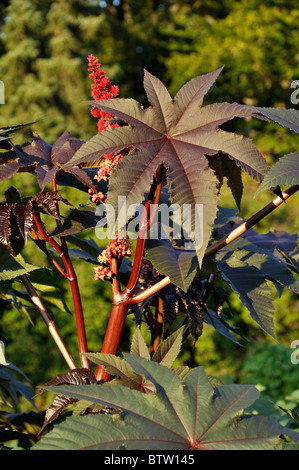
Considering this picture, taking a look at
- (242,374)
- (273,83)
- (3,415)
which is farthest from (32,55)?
(3,415)

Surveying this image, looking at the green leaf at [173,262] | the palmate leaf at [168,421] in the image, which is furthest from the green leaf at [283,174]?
the palmate leaf at [168,421]

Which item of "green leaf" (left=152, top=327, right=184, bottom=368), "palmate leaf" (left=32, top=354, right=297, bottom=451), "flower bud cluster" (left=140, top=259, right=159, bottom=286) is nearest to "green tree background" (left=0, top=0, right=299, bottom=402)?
"flower bud cluster" (left=140, top=259, right=159, bottom=286)

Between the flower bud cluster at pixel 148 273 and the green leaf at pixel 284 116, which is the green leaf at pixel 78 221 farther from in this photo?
the green leaf at pixel 284 116

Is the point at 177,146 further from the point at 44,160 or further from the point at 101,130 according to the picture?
the point at 44,160

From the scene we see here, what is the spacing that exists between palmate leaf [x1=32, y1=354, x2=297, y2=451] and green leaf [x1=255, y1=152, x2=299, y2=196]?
0.33m

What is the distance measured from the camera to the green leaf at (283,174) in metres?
0.80

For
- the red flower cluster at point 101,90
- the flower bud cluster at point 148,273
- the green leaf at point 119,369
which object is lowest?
the green leaf at point 119,369

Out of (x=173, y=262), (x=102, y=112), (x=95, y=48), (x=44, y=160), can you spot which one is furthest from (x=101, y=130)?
(x=95, y=48)

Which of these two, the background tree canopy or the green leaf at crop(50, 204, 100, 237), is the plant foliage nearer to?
the green leaf at crop(50, 204, 100, 237)

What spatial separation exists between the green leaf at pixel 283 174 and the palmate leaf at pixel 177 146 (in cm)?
8

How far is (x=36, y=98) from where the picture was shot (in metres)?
16.7

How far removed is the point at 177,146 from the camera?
3.19 feet
